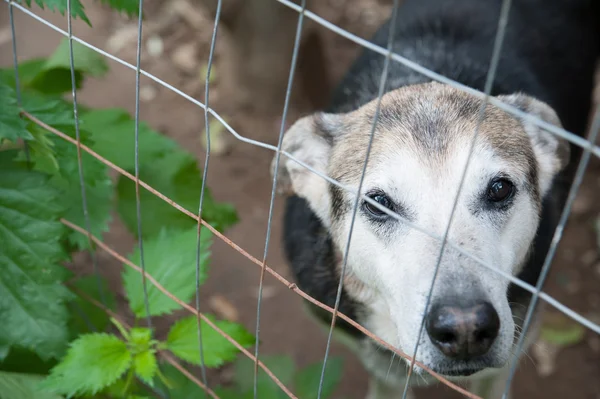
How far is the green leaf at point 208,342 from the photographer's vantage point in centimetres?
193

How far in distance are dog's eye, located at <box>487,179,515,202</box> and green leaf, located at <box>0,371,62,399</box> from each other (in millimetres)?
1565

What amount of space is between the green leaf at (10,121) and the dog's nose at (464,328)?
1404 millimetres

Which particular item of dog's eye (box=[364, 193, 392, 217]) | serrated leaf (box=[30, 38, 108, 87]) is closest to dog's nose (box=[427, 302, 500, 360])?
dog's eye (box=[364, 193, 392, 217])

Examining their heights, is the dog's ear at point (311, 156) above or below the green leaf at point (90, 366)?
above

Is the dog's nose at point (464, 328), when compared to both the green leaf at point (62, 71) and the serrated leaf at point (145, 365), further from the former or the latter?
the green leaf at point (62, 71)

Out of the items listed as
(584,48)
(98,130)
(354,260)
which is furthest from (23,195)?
(584,48)

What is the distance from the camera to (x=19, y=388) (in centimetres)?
201

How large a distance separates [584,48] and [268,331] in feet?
8.23

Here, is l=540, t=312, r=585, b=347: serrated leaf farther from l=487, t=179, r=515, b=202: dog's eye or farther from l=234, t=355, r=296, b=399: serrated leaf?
l=487, t=179, r=515, b=202: dog's eye

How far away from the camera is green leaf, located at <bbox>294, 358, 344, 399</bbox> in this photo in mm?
2412

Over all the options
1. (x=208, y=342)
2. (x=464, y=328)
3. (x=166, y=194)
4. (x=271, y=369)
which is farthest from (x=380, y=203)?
(x=271, y=369)

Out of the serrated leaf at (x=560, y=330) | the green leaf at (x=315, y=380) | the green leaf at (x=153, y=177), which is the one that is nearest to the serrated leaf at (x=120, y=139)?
the green leaf at (x=153, y=177)

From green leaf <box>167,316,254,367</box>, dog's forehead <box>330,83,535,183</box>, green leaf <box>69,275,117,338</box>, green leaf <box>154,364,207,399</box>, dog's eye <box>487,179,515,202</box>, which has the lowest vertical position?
green leaf <box>69,275,117,338</box>

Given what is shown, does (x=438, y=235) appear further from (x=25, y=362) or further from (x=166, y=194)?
(x=25, y=362)
